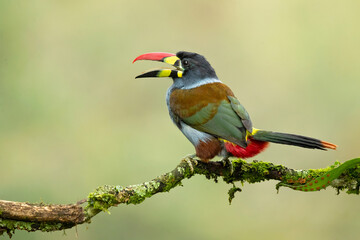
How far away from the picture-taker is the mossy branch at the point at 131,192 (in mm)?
2209

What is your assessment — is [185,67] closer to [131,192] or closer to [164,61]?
[164,61]

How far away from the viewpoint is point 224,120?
3.25 meters

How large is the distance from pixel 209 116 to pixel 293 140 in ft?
1.98

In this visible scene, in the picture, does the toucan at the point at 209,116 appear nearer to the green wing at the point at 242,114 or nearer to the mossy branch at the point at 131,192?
the green wing at the point at 242,114

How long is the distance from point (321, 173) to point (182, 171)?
0.77 m

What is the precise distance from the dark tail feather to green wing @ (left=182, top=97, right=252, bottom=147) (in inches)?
4.6

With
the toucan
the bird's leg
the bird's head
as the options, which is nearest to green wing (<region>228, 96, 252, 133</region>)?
the toucan

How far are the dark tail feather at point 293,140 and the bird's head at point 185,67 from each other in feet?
2.53

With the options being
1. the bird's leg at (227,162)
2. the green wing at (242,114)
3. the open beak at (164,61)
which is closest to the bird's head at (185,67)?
the open beak at (164,61)

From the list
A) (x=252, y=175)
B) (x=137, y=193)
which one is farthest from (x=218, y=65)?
(x=137, y=193)

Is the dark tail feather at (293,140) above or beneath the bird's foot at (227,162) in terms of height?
above

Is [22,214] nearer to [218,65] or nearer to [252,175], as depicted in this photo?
[252,175]

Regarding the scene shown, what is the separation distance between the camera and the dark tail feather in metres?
2.87

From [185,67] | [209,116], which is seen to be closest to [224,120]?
[209,116]
